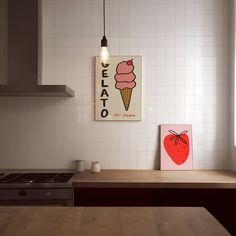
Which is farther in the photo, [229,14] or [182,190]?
[229,14]

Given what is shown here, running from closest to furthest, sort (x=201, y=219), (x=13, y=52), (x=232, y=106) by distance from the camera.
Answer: (x=201, y=219) → (x=13, y=52) → (x=232, y=106)

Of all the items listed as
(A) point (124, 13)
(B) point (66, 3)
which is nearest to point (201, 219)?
(A) point (124, 13)

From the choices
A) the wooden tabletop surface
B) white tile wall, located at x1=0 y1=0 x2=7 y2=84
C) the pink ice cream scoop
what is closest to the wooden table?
the wooden tabletop surface

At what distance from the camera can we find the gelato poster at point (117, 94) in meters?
3.02

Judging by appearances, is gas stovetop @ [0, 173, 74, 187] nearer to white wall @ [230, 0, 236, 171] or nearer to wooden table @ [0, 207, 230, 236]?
wooden table @ [0, 207, 230, 236]

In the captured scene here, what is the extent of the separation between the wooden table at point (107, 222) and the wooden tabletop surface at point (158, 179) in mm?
881

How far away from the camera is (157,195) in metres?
2.43

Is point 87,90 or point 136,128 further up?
point 87,90

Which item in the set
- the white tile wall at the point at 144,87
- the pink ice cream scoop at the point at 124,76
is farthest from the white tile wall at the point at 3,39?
the pink ice cream scoop at the point at 124,76

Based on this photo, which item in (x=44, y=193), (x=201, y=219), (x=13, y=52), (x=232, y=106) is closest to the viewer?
(x=201, y=219)

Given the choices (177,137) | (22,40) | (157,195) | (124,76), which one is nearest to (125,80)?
(124,76)

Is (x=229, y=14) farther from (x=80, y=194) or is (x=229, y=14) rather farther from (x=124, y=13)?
(x=80, y=194)

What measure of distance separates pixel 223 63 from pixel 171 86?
54 centimetres

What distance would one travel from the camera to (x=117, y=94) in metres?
3.01
